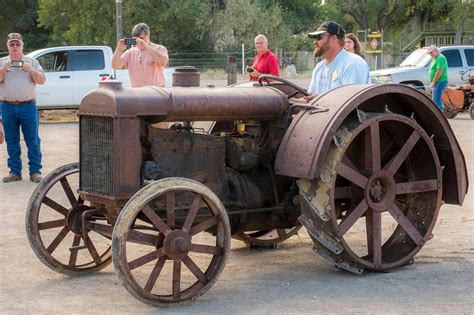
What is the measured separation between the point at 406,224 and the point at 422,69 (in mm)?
18624

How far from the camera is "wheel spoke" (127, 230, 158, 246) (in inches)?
236

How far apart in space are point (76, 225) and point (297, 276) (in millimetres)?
1690

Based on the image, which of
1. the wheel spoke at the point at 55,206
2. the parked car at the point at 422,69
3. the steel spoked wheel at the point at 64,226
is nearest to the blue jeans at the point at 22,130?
the steel spoked wheel at the point at 64,226

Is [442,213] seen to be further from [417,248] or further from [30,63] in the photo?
[30,63]

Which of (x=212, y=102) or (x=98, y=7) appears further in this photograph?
(x=98, y=7)

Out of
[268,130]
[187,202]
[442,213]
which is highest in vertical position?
[268,130]

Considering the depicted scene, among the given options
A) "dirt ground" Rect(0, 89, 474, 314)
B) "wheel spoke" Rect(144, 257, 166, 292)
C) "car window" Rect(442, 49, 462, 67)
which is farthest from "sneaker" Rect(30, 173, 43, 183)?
"car window" Rect(442, 49, 462, 67)

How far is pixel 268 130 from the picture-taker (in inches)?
280

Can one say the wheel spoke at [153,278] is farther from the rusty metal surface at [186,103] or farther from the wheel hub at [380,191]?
the wheel hub at [380,191]

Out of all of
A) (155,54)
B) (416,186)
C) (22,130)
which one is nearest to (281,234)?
(416,186)

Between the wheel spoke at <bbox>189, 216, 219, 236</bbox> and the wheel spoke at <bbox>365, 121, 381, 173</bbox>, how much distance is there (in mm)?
1342

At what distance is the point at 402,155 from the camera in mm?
6957

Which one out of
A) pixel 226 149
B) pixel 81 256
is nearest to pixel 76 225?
pixel 81 256

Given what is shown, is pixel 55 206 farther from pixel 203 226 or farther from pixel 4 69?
pixel 4 69
